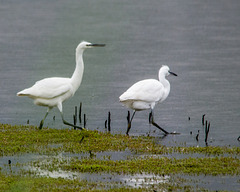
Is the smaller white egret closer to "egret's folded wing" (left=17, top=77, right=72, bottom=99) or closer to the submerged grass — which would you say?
the submerged grass

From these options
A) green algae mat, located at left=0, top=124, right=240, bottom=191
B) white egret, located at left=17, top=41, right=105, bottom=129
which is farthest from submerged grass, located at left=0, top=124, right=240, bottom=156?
white egret, located at left=17, top=41, right=105, bottom=129

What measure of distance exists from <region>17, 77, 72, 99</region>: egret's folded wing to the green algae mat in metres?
0.82

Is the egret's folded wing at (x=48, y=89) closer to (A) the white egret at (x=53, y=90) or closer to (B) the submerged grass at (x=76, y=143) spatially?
(A) the white egret at (x=53, y=90)

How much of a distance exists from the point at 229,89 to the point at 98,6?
19.0 meters

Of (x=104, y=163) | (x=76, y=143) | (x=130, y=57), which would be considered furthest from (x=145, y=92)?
(x=130, y=57)

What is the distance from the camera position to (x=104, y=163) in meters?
10.1

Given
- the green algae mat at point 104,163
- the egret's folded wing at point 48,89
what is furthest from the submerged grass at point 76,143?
the egret's folded wing at point 48,89

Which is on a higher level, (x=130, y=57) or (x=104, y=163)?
(x=130, y=57)

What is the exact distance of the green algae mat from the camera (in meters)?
8.92

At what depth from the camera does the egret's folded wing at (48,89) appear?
1270 centimetres

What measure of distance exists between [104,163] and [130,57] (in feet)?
44.3

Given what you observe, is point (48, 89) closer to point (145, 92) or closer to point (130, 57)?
point (145, 92)

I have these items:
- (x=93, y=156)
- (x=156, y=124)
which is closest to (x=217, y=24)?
(x=156, y=124)

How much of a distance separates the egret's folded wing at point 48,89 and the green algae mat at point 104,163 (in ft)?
2.68
